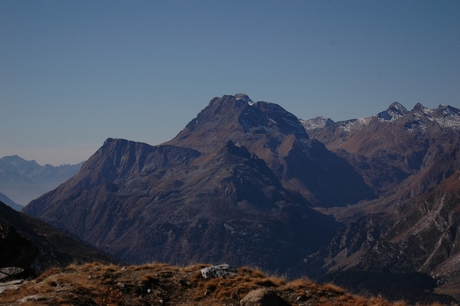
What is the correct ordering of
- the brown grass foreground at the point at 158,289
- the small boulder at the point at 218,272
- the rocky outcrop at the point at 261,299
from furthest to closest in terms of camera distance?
the small boulder at the point at 218,272, the brown grass foreground at the point at 158,289, the rocky outcrop at the point at 261,299

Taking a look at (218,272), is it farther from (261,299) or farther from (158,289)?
(261,299)

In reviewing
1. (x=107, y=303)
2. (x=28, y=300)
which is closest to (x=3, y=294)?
(x=28, y=300)

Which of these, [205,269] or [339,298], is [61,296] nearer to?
[205,269]

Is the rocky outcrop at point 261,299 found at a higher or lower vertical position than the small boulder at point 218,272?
lower

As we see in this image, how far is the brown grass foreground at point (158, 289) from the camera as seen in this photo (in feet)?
108

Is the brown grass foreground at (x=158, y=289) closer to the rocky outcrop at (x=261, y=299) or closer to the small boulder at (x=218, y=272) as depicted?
the small boulder at (x=218, y=272)

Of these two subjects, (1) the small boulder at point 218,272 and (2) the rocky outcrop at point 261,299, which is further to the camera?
(1) the small boulder at point 218,272

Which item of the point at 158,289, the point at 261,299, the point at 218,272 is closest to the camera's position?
the point at 261,299

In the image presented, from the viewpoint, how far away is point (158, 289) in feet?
117

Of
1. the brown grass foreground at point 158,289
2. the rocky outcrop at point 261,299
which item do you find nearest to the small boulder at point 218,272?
the brown grass foreground at point 158,289

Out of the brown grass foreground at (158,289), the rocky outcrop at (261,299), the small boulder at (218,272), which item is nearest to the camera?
the rocky outcrop at (261,299)

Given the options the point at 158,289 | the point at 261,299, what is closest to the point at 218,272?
the point at 158,289

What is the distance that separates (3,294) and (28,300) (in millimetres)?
3907

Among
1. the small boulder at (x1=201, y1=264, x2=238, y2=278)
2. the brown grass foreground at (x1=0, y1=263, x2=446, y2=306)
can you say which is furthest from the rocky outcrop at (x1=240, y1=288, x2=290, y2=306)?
the small boulder at (x1=201, y1=264, x2=238, y2=278)
